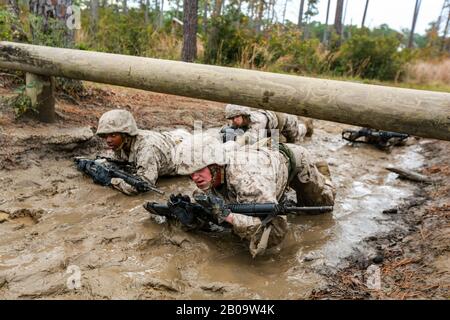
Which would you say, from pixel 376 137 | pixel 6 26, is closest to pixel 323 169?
pixel 376 137

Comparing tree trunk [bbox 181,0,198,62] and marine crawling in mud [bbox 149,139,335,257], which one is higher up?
tree trunk [bbox 181,0,198,62]

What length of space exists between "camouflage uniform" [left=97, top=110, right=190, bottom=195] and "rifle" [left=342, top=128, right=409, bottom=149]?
11.8 ft

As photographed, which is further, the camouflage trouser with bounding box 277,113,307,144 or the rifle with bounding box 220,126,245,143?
the camouflage trouser with bounding box 277,113,307,144

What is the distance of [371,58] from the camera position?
13.7 m

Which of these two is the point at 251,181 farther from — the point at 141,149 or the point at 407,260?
the point at 141,149

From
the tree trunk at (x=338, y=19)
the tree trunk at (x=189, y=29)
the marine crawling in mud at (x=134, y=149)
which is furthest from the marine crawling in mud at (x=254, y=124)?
the tree trunk at (x=338, y=19)

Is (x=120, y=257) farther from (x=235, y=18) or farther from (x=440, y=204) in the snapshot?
(x=235, y=18)

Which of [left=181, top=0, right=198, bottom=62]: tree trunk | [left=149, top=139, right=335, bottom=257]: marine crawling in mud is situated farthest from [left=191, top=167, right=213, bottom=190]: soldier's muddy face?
[left=181, top=0, right=198, bottom=62]: tree trunk

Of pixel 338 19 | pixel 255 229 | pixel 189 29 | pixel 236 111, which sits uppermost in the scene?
pixel 338 19

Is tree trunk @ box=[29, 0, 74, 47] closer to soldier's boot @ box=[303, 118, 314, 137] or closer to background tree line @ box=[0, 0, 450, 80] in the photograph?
background tree line @ box=[0, 0, 450, 80]

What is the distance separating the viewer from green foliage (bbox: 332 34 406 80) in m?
13.5

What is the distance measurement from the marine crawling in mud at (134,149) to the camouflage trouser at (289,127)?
6.74 ft

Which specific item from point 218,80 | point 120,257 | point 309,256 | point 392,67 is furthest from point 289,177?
point 392,67

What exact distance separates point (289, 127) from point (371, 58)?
29.2 ft
